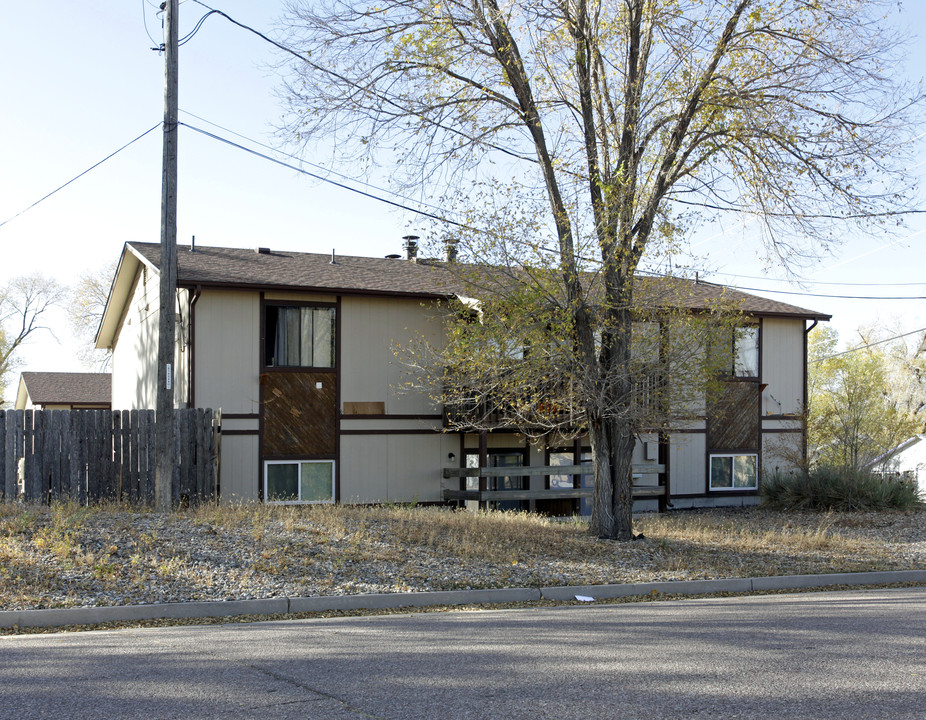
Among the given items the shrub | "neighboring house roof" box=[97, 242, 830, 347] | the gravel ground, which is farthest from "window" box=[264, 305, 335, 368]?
the shrub

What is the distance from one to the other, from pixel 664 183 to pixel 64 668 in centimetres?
1088

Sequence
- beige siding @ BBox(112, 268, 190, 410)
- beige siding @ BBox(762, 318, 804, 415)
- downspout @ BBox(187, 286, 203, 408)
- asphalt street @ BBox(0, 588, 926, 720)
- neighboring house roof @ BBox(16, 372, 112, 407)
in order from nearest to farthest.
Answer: asphalt street @ BBox(0, 588, 926, 720)
downspout @ BBox(187, 286, 203, 408)
beige siding @ BBox(112, 268, 190, 410)
beige siding @ BBox(762, 318, 804, 415)
neighboring house roof @ BBox(16, 372, 112, 407)

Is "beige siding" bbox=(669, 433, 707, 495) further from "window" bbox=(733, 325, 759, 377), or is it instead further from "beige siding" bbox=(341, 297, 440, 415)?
"beige siding" bbox=(341, 297, 440, 415)

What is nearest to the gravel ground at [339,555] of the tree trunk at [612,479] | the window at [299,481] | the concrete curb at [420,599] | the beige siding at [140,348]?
the concrete curb at [420,599]

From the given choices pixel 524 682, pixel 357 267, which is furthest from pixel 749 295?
pixel 524 682

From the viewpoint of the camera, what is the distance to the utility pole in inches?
541

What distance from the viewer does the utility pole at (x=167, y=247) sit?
541 inches

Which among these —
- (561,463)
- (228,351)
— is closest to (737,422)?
(561,463)

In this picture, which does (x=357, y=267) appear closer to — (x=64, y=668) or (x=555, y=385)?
(x=555, y=385)

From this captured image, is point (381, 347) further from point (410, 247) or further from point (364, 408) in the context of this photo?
point (410, 247)

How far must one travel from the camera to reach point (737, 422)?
77.2ft

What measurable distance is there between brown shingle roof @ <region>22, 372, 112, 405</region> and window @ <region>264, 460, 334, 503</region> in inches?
840

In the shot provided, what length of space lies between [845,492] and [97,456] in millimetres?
15786

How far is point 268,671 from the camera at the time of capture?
6352 millimetres
